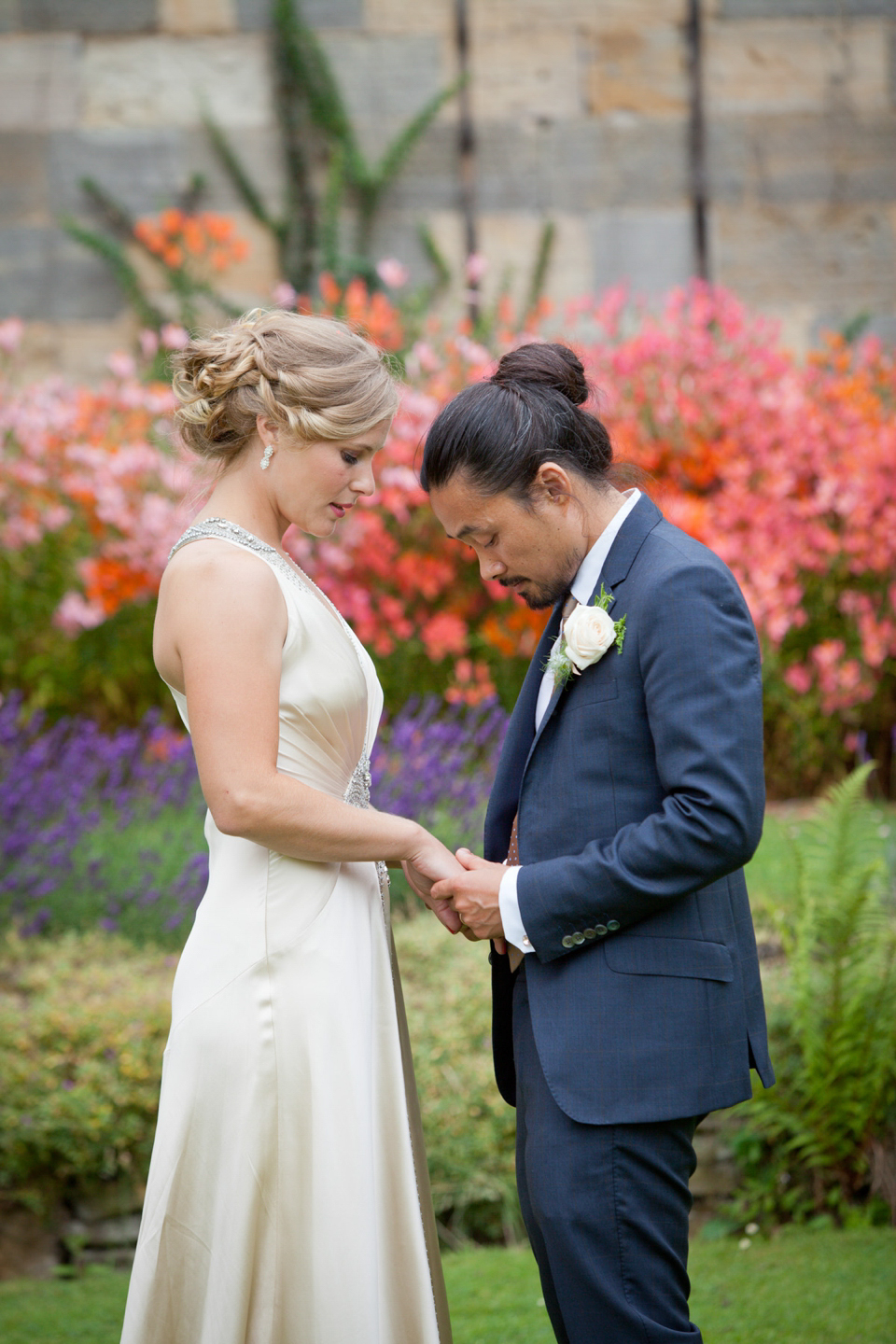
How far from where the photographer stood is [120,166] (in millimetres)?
8281

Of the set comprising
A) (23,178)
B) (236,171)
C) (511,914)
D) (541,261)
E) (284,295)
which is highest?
(236,171)

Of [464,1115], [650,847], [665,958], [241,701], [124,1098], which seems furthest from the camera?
[464,1115]

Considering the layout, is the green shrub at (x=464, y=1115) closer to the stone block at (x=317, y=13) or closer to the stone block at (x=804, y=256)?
the stone block at (x=804, y=256)

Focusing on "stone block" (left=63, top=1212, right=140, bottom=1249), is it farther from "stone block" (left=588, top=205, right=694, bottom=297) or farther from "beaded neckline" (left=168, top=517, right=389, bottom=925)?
"stone block" (left=588, top=205, right=694, bottom=297)

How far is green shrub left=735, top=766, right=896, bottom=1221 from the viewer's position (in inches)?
128

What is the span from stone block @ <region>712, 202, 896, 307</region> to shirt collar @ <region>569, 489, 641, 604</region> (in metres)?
7.12

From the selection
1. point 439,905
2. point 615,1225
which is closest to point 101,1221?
point 439,905

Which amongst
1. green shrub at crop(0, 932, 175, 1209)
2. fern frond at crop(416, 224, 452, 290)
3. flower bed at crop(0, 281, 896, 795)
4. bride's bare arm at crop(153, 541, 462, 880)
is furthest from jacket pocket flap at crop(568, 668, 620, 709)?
fern frond at crop(416, 224, 452, 290)

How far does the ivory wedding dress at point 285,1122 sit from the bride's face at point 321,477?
117mm

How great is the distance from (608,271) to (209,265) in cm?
281

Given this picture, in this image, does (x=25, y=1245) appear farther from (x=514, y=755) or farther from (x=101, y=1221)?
(x=514, y=755)

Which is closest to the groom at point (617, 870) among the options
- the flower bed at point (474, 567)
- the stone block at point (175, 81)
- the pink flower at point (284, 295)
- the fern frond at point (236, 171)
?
the flower bed at point (474, 567)

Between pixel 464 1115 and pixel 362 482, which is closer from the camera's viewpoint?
pixel 362 482

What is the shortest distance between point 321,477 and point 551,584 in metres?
0.48
